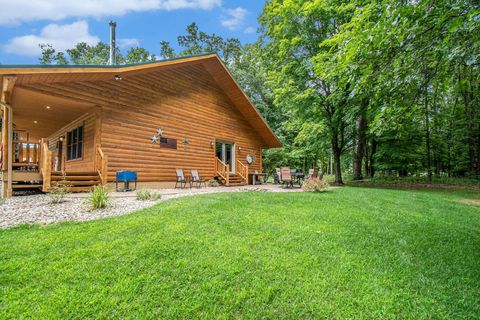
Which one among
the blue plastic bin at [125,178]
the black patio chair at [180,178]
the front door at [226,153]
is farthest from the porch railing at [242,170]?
the blue plastic bin at [125,178]

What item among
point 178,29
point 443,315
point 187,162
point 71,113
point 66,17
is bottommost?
point 443,315

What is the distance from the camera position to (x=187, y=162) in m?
11.0

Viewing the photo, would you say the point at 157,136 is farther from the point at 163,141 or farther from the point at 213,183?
the point at 213,183

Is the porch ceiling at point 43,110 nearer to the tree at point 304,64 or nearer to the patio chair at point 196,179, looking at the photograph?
the patio chair at point 196,179

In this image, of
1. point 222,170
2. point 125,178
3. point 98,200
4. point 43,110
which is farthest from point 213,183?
point 43,110

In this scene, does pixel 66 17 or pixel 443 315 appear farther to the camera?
pixel 66 17

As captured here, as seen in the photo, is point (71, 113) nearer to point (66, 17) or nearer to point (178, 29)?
point (178, 29)

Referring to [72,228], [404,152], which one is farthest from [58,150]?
[404,152]

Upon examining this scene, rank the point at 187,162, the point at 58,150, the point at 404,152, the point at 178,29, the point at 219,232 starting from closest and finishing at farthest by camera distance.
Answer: the point at 219,232
the point at 187,162
the point at 58,150
the point at 404,152
the point at 178,29

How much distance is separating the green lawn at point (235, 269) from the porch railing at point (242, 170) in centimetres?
883

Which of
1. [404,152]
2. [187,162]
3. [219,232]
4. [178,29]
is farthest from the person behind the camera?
[178,29]

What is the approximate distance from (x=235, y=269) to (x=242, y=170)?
10849mm

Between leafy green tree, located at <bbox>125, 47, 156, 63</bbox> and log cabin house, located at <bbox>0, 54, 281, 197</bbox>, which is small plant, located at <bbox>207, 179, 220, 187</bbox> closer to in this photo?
log cabin house, located at <bbox>0, 54, 281, 197</bbox>

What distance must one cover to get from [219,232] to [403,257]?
8.35ft
